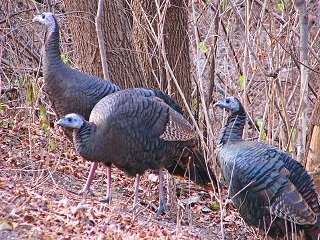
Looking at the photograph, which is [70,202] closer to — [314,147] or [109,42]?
[109,42]

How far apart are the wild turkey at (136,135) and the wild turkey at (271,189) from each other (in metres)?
0.54

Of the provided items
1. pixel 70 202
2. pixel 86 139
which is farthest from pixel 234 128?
pixel 70 202

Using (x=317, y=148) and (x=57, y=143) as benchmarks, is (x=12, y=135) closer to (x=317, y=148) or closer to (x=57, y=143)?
(x=57, y=143)

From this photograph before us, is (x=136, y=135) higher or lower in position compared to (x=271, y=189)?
higher

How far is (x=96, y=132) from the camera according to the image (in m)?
6.73

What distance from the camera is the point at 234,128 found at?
7117 millimetres

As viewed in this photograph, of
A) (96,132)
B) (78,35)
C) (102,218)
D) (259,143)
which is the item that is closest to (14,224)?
(102,218)

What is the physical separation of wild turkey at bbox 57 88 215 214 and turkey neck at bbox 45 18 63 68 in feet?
2.42

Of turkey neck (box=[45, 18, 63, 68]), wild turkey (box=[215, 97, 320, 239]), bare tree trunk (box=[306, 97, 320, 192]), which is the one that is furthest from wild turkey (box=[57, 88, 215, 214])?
bare tree trunk (box=[306, 97, 320, 192])

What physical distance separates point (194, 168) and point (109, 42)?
1598mm

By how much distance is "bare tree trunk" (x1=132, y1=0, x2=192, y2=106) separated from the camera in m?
8.22

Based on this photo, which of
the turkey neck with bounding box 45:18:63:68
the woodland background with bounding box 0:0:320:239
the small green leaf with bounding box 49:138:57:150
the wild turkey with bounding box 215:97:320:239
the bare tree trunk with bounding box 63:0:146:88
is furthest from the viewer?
the small green leaf with bounding box 49:138:57:150

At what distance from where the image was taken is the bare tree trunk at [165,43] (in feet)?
27.0

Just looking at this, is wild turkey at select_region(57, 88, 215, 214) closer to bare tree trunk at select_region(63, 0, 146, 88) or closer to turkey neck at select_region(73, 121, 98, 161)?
turkey neck at select_region(73, 121, 98, 161)
